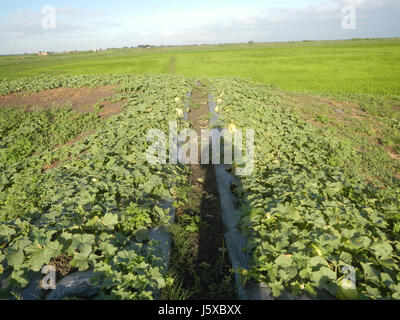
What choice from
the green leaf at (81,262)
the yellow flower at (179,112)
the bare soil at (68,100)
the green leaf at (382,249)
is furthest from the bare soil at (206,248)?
the bare soil at (68,100)

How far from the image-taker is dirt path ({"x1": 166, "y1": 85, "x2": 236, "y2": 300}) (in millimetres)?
2852

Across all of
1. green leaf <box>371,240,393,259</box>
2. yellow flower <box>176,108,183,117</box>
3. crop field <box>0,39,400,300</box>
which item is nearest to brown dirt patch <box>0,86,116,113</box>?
crop field <box>0,39,400,300</box>

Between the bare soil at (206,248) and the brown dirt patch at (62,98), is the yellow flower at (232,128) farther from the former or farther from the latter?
the brown dirt patch at (62,98)

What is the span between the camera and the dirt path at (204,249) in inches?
112

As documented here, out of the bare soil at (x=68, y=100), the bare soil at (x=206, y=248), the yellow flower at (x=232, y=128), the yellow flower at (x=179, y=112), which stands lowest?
the bare soil at (x=206, y=248)

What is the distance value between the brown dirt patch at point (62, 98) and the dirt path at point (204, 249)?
28.4 ft

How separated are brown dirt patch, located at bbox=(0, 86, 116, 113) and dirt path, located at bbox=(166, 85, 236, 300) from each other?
8667mm

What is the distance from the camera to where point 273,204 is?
3.42 meters

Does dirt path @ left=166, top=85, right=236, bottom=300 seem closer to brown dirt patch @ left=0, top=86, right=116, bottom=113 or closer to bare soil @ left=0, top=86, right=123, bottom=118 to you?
bare soil @ left=0, top=86, right=123, bottom=118

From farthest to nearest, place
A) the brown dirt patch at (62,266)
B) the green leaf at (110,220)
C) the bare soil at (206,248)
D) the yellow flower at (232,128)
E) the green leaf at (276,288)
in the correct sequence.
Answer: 1. the yellow flower at (232,128)
2. the green leaf at (110,220)
3. the bare soil at (206,248)
4. the brown dirt patch at (62,266)
5. the green leaf at (276,288)

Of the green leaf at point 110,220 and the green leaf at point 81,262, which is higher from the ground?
the green leaf at point 110,220

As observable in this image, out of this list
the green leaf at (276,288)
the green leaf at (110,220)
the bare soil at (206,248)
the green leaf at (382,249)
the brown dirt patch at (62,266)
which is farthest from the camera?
the green leaf at (110,220)
